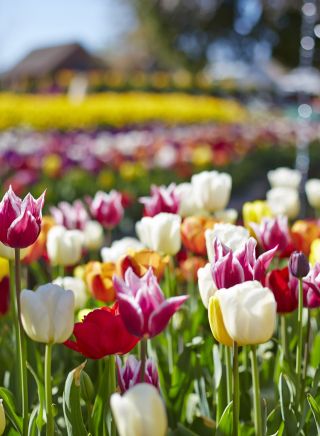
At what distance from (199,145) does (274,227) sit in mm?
5903

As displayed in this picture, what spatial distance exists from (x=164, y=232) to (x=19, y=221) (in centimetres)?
55

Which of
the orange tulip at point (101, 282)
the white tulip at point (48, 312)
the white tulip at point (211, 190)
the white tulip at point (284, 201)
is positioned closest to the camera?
the white tulip at point (48, 312)

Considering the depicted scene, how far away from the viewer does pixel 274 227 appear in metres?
1.69

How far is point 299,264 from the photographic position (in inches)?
51.1

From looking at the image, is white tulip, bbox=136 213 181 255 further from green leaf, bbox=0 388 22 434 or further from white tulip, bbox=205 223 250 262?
green leaf, bbox=0 388 22 434

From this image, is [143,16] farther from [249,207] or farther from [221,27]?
[249,207]

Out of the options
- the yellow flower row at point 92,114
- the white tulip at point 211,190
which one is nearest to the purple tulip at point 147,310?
the white tulip at point 211,190

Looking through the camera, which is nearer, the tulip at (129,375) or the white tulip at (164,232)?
the tulip at (129,375)

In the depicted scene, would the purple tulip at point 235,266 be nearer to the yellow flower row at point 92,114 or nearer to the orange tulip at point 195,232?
the orange tulip at point 195,232

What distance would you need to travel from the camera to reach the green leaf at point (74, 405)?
4.16 feet

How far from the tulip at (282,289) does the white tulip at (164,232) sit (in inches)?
12.8

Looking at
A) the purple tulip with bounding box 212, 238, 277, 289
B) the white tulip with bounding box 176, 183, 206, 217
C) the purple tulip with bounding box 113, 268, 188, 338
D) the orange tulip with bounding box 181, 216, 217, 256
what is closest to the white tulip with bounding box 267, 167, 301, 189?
the white tulip with bounding box 176, 183, 206, 217

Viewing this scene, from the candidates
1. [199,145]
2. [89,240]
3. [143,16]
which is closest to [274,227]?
[89,240]

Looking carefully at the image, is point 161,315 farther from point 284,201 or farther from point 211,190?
point 284,201
